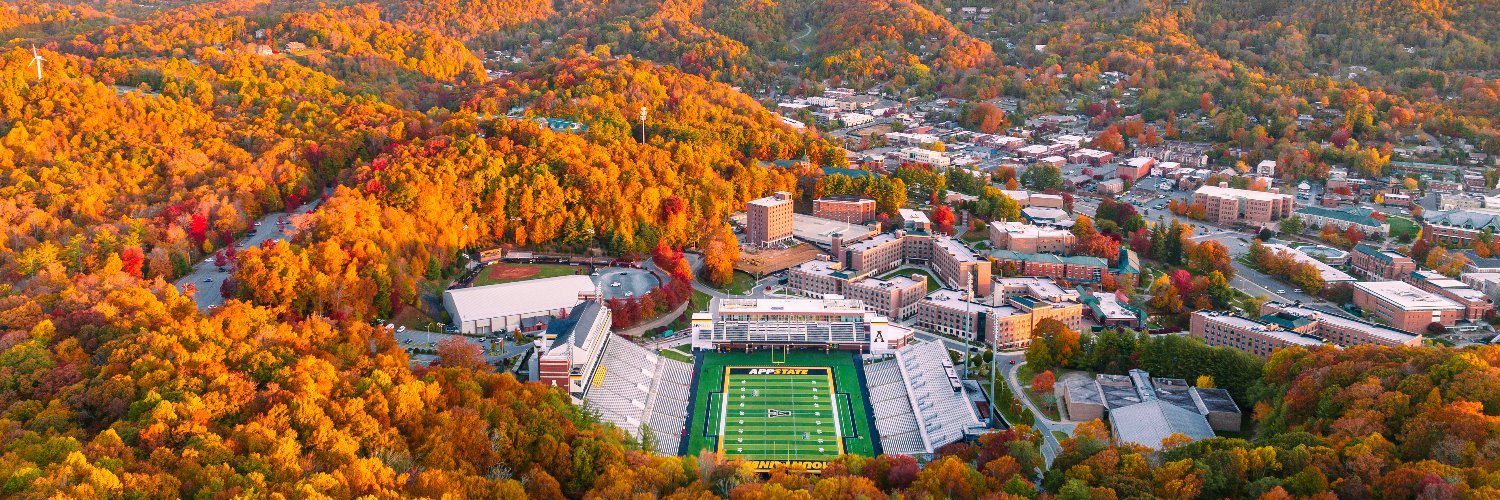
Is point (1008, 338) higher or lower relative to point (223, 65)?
lower

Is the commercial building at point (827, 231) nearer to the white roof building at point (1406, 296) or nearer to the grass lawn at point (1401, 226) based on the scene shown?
the white roof building at point (1406, 296)

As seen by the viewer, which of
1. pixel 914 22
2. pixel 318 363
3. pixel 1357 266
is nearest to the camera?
pixel 318 363

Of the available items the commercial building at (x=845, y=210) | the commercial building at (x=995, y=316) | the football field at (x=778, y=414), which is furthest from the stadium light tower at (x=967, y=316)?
the commercial building at (x=845, y=210)

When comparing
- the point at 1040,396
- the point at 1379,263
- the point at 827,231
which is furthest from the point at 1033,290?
the point at 1379,263

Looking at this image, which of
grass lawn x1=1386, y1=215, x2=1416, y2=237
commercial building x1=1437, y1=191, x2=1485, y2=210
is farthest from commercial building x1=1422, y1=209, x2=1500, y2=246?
commercial building x1=1437, y1=191, x2=1485, y2=210

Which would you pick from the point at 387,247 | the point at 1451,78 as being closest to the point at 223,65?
the point at 387,247

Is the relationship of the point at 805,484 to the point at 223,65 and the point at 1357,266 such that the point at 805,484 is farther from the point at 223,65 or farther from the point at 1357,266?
the point at 223,65

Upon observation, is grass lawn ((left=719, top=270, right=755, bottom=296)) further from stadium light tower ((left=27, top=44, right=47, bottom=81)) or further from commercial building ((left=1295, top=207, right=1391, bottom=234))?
stadium light tower ((left=27, top=44, right=47, bottom=81))
